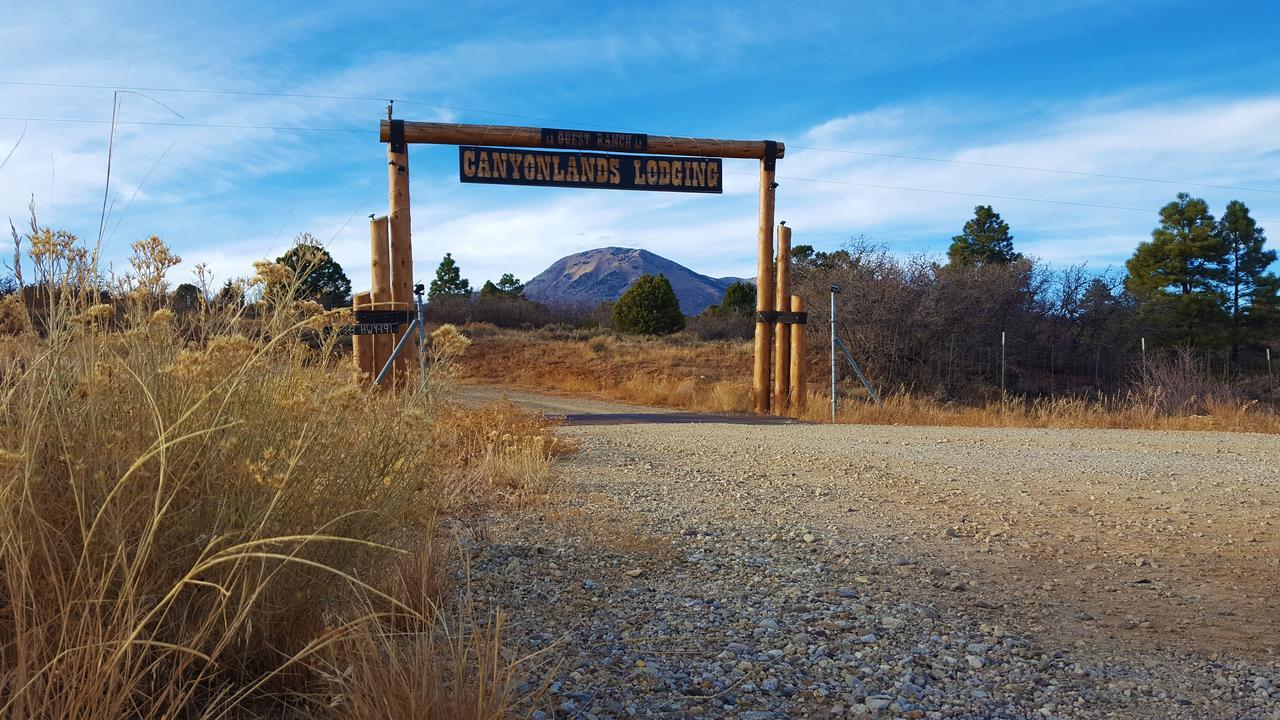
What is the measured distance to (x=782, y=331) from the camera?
13.2 meters

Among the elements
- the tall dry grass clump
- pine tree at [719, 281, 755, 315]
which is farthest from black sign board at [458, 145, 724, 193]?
pine tree at [719, 281, 755, 315]

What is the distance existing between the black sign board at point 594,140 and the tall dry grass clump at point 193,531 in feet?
30.9

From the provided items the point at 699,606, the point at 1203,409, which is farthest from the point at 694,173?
the point at 699,606

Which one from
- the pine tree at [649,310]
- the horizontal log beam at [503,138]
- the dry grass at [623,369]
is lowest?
the dry grass at [623,369]

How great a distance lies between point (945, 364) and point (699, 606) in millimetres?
17725

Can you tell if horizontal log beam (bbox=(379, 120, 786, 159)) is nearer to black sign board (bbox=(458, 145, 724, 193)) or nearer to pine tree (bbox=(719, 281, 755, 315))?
black sign board (bbox=(458, 145, 724, 193))

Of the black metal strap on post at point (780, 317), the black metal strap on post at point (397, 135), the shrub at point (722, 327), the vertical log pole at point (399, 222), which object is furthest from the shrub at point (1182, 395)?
the shrub at point (722, 327)

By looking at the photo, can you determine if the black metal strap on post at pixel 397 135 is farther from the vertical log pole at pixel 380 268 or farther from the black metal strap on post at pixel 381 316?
the black metal strap on post at pixel 381 316

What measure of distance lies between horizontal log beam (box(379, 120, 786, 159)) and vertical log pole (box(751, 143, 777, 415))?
0.71 meters

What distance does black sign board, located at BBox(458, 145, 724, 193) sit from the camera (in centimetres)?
1196

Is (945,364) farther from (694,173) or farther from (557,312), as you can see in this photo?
(557,312)

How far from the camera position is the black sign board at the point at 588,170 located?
12.0 meters

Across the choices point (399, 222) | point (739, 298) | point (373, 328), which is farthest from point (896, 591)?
point (739, 298)

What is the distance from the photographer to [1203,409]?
13.8 meters
